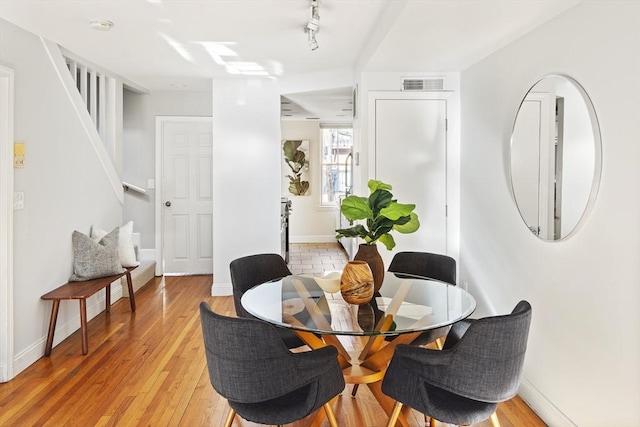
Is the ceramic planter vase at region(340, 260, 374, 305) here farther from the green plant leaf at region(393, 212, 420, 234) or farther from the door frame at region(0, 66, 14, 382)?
the door frame at region(0, 66, 14, 382)

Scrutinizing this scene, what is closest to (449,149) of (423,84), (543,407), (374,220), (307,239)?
(423,84)

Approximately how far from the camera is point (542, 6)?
244 cm

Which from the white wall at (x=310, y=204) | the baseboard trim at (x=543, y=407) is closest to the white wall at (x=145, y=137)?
the white wall at (x=310, y=204)

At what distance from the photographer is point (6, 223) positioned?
3.02 meters

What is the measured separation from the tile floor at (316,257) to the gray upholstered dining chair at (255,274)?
3248 millimetres

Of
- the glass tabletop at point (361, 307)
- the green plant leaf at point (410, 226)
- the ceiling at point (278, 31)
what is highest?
the ceiling at point (278, 31)

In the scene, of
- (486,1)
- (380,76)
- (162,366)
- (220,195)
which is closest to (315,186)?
(220,195)

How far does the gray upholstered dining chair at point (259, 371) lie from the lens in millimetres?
1764

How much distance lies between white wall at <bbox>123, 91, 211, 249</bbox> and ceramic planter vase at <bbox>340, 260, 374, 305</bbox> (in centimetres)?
445

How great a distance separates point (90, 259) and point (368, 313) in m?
2.76

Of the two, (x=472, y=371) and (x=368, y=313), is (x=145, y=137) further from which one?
(x=472, y=371)

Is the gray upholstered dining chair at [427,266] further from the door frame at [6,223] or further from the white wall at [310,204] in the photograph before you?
the white wall at [310,204]

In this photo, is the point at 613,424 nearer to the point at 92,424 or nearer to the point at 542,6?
the point at 542,6

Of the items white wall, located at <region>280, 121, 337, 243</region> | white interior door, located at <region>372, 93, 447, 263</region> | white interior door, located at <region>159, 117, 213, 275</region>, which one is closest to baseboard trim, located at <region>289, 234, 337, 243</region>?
white wall, located at <region>280, 121, 337, 243</region>
